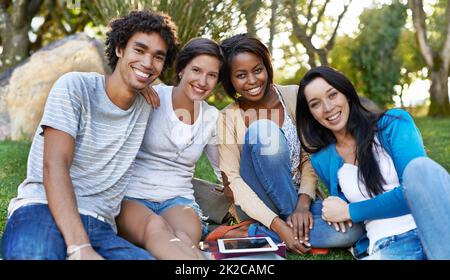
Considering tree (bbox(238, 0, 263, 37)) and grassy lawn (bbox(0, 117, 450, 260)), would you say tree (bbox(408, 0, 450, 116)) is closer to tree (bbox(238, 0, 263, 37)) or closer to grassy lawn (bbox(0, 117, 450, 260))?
grassy lawn (bbox(0, 117, 450, 260))

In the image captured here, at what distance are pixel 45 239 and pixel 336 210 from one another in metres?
1.49

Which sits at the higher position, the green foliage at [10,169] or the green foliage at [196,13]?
the green foliage at [196,13]

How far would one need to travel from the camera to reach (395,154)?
2699 mm

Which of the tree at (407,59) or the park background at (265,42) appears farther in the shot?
the tree at (407,59)

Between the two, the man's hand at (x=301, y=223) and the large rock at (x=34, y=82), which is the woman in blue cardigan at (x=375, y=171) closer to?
the man's hand at (x=301, y=223)

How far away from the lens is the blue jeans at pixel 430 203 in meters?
2.38

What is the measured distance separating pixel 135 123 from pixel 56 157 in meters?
0.53

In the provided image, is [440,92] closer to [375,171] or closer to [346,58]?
[346,58]

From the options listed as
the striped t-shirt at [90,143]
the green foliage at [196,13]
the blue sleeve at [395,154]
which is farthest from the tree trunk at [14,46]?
the blue sleeve at [395,154]

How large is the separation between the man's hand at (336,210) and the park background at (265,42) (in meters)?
0.34

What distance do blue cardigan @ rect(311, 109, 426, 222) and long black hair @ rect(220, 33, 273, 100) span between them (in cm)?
79

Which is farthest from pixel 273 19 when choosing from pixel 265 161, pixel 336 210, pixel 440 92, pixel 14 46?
pixel 440 92

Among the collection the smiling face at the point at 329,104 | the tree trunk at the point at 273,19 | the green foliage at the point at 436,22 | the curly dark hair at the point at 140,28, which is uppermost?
the green foliage at the point at 436,22
